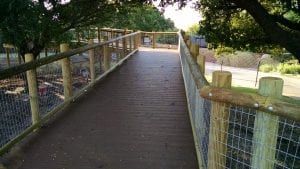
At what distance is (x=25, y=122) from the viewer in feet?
18.9

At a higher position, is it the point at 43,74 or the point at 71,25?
the point at 71,25

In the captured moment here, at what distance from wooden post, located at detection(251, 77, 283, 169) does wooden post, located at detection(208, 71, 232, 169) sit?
0.37 meters

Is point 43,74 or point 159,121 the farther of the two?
point 43,74

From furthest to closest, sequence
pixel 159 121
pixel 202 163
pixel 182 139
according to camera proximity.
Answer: pixel 159 121, pixel 182 139, pixel 202 163

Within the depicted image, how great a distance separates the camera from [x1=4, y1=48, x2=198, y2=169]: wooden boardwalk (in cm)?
414

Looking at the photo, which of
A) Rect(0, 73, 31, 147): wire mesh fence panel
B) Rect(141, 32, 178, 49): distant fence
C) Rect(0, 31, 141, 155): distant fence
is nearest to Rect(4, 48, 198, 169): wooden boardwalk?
Rect(0, 31, 141, 155): distant fence

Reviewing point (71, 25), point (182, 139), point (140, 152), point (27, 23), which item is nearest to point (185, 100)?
point (182, 139)

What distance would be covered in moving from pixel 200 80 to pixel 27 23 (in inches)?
328

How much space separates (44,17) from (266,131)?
9990 millimetres

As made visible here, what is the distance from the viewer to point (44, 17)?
11016mm

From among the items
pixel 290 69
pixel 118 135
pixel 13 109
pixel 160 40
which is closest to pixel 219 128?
pixel 118 135

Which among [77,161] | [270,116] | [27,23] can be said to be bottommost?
[77,161]

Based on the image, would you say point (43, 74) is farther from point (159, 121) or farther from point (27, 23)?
point (159, 121)

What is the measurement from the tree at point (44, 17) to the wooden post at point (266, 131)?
9124 millimetres
